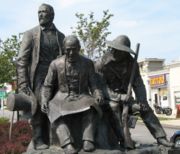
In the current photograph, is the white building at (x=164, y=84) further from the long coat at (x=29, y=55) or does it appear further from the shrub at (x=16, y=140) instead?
the long coat at (x=29, y=55)

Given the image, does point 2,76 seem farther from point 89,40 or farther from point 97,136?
point 97,136

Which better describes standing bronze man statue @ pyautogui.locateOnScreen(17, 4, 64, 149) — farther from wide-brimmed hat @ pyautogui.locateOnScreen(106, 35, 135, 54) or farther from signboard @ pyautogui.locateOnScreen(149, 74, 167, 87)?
signboard @ pyautogui.locateOnScreen(149, 74, 167, 87)

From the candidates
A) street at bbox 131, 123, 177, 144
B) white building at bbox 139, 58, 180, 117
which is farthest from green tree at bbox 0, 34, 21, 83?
white building at bbox 139, 58, 180, 117

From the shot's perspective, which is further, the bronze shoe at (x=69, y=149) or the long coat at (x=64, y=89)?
the long coat at (x=64, y=89)

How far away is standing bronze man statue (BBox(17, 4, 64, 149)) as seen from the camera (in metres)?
6.79

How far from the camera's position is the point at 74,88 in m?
6.48

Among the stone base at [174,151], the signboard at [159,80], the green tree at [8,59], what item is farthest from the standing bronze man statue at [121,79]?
the signboard at [159,80]

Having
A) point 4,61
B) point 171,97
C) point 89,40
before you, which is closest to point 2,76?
point 4,61

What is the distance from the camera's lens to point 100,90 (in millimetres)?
6648

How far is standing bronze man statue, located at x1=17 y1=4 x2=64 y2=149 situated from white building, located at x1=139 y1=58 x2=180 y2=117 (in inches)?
1242

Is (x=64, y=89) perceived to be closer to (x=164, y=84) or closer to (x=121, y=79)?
(x=121, y=79)

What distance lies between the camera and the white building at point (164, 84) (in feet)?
132

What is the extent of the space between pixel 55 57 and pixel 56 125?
49.6 inches

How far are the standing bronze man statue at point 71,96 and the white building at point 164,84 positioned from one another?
31921 millimetres
